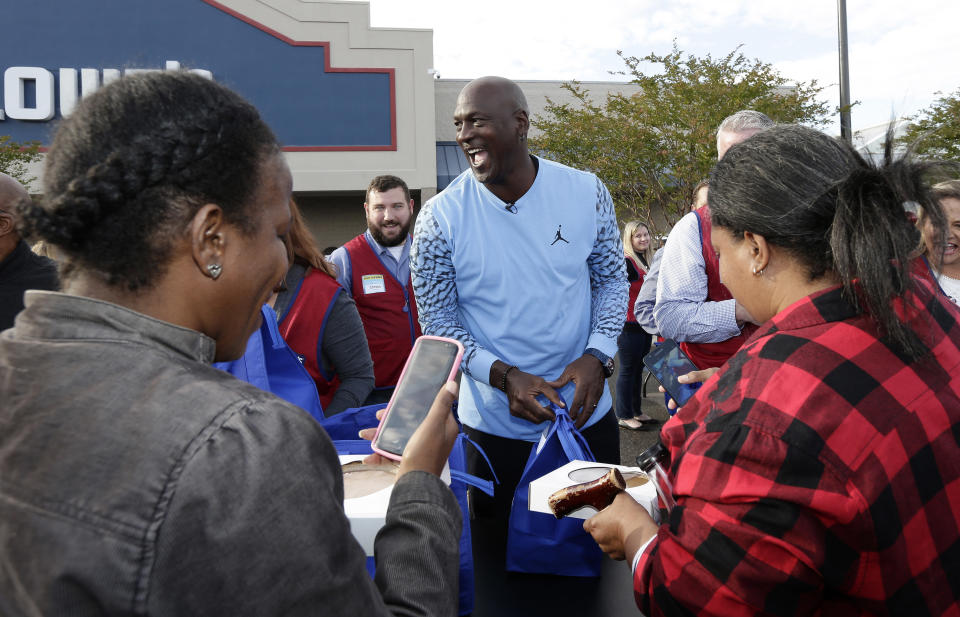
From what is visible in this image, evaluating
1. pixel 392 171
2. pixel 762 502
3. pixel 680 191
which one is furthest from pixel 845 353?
pixel 392 171

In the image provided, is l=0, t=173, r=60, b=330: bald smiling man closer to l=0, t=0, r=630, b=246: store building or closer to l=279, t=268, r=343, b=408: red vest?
l=279, t=268, r=343, b=408: red vest

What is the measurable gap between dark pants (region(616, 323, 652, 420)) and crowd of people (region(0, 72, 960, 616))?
5450 mm

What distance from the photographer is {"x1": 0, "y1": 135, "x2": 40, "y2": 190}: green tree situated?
13.5m

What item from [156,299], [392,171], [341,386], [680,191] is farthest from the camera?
[392,171]

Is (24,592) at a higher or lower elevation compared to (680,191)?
lower

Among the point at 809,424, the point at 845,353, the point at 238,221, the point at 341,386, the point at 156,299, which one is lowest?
the point at 341,386

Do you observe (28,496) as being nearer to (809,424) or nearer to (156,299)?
(156,299)

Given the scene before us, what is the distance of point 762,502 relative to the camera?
1.06 m

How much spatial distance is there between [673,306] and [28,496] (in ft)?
7.57

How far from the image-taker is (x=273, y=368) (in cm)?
193

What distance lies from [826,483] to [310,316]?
74.2 inches

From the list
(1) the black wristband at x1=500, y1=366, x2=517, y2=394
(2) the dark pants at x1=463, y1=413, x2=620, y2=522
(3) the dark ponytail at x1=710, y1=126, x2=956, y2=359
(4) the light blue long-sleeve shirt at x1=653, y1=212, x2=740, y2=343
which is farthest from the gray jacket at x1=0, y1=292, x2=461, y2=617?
(4) the light blue long-sleeve shirt at x1=653, y1=212, x2=740, y2=343

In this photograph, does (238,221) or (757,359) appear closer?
(238,221)

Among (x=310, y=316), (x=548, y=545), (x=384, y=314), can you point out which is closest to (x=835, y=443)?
(x=548, y=545)
